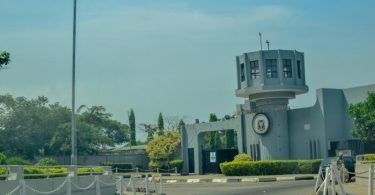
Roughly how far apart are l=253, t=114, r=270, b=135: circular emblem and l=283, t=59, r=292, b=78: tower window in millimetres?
3870

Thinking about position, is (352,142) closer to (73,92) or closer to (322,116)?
(322,116)

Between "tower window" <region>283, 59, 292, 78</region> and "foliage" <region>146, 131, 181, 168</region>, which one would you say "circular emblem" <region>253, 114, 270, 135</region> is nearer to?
"tower window" <region>283, 59, 292, 78</region>

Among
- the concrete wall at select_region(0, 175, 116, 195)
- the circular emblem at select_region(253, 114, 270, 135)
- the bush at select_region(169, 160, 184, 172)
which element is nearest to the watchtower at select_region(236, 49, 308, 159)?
the circular emblem at select_region(253, 114, 270, 135)

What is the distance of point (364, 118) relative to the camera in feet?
131

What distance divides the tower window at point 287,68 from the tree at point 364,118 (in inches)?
259

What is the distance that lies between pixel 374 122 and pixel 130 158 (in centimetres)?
3677

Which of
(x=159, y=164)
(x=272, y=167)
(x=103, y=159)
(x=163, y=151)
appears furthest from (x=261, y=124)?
(x=103, y=159)

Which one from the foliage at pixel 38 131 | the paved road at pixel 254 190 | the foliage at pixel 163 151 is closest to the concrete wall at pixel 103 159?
the foliage at pixel 38 131

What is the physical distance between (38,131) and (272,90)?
35.8 metres

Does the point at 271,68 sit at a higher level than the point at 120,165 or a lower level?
higher

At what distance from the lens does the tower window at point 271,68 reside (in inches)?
1793

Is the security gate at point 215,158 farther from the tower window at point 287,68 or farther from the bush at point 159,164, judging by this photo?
the bush at point 159,164

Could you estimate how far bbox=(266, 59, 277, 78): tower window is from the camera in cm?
4553

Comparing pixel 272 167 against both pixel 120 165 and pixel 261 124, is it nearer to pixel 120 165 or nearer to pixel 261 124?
pixel 261 124
